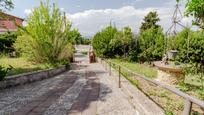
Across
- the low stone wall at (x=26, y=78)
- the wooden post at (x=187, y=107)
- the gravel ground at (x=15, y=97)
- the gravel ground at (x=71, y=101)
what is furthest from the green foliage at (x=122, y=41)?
the wooden post at (x=187, y=107)

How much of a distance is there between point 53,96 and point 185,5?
480 cm

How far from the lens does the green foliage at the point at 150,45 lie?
21594 mm

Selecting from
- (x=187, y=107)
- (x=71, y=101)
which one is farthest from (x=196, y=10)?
(x=71, y=101)

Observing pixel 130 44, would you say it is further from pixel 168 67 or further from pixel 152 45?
pixel 168 67

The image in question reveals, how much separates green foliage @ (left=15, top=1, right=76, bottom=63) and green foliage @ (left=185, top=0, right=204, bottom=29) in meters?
9.72

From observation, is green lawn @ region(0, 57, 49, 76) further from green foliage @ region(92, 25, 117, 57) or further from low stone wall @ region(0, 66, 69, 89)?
green foliage @ region(92, 25, 117, 57)

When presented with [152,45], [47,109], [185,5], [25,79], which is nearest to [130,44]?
[152,45]

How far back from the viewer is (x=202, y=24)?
6516 mm

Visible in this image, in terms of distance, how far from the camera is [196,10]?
6016 mm

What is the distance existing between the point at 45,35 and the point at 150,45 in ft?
40.8

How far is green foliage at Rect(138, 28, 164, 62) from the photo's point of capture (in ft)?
70.8

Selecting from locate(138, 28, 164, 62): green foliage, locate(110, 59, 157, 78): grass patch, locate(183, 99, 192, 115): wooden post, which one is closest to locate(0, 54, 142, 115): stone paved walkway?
locate(183, 99, 192, 115): wooden post

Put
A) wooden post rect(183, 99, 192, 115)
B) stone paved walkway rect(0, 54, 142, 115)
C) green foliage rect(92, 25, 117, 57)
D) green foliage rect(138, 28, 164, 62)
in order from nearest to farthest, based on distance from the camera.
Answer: wooden post rect(183, 99, 192, 115) → stone paved walkway rect(0, 54, 142, 115) → green foliage rect(138, 28, 164, 62) → green foliage rect(92, 25, 117, 57)

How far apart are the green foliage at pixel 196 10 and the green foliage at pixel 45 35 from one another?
972 cm
